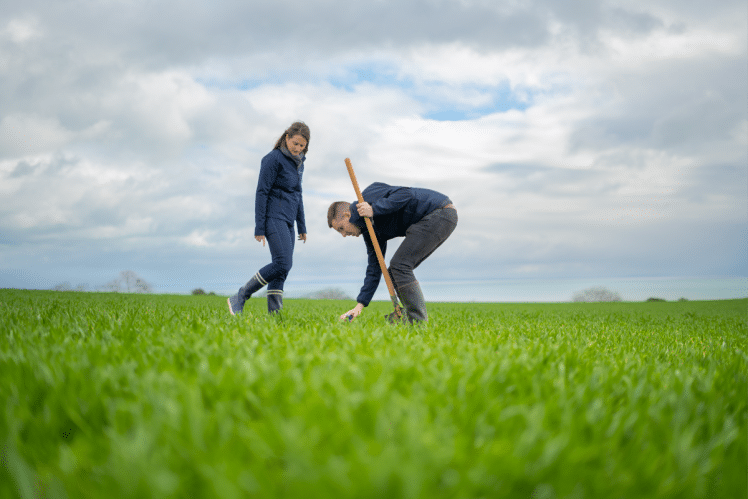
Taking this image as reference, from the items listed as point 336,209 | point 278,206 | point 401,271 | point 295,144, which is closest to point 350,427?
point 401,271

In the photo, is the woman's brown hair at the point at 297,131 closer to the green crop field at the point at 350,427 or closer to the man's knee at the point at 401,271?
the man's knee at the point at 401,271

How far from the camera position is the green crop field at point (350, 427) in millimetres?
1272

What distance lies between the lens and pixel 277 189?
21.6 feet

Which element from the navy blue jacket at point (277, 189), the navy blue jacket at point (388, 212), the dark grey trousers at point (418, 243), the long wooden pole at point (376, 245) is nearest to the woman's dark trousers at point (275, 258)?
the navy blue jacket at point (277, 189)

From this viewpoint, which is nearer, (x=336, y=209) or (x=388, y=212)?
(x=388, y=212)

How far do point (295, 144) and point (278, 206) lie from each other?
94 centimetres

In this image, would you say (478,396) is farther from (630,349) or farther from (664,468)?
(630,349)

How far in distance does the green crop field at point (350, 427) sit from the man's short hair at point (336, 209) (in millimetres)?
3250

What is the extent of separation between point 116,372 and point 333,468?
1.55 metres

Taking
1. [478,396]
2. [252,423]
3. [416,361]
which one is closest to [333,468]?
[252,423]

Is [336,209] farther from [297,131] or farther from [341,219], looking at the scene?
[297,131]

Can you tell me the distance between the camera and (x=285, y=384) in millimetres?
1979

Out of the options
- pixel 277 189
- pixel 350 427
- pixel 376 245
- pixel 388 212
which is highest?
pixel 277 189

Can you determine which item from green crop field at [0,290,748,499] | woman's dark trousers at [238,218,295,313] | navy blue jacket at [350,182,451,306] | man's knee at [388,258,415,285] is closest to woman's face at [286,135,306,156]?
woman's dark trousers at [238,218,295,313]
